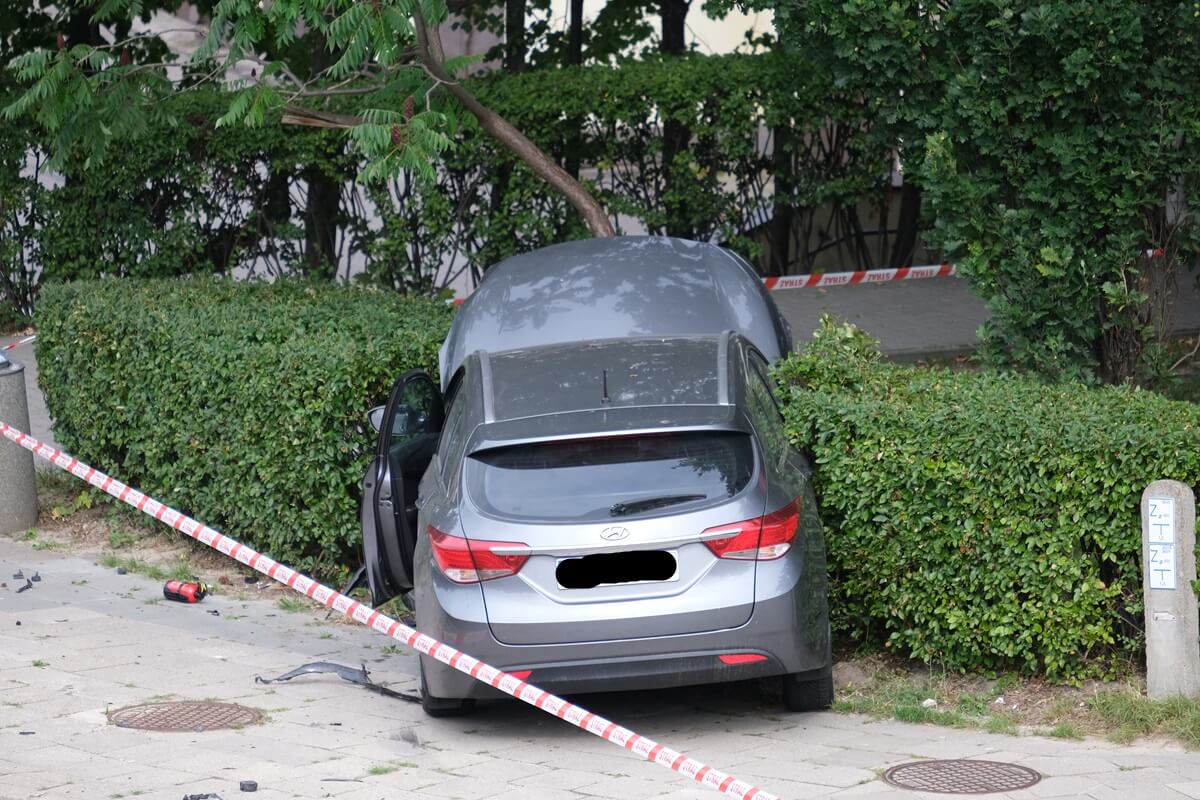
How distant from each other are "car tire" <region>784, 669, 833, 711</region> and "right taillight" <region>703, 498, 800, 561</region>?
2.28 ft

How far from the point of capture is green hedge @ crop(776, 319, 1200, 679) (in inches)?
259

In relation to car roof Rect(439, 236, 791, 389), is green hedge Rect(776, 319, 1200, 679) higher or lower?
lower

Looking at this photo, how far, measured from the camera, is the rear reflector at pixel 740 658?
20.7ft

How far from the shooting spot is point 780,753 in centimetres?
636

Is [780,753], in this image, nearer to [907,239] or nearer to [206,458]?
[206,458]

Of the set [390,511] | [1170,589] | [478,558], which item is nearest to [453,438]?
[390,511]

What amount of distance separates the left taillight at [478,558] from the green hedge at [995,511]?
1666 millimetres

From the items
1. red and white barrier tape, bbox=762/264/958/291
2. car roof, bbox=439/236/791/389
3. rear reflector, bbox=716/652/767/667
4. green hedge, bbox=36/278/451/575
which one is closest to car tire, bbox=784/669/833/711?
rear reflector, bbox=716/652/767/667

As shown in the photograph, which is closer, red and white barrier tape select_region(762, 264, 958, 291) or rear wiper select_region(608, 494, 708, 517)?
rear wiper select_region(608, 494, 708, 517)

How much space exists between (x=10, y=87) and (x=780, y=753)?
12833mm

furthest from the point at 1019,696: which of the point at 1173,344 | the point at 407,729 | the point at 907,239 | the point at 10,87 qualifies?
the point at 10,87

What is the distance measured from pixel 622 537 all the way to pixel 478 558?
58 cm

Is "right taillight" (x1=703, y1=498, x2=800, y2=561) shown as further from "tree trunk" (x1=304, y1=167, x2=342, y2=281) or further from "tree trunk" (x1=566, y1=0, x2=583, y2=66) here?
"tree trunk" (x1=566, y1=0, x2=583, y2=66)

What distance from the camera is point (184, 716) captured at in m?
6.97
